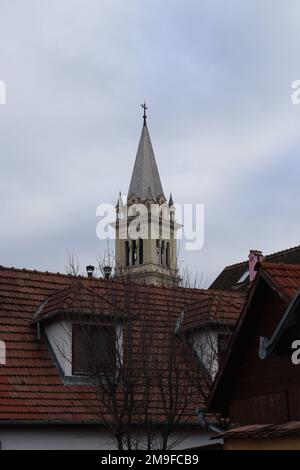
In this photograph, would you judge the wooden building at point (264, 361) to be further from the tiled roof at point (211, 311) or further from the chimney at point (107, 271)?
the chimney at point (107, 271)

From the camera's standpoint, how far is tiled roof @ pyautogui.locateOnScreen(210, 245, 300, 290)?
127ft

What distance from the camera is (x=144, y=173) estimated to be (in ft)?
405

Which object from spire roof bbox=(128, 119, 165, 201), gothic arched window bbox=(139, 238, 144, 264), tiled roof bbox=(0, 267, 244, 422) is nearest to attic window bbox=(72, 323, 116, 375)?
tiled roof bbox=(0, 267, 244, 422)

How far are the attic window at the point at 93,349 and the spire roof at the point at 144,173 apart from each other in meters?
103

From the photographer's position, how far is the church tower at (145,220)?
122500mm

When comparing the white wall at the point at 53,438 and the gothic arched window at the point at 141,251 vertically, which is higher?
the gothic arched window at the point at 141,251

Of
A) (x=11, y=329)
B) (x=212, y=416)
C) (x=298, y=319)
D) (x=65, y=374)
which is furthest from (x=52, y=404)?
(x=298, y=319)

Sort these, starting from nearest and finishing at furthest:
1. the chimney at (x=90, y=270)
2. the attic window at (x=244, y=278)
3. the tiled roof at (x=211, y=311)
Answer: the tiled roof at (x=211, y=311), the chimney at (x=90, y=270), the attic window at (x=244, y=278)

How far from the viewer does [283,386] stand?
15047 mm

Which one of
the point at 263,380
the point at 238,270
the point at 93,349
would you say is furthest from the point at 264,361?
the point at 238,270

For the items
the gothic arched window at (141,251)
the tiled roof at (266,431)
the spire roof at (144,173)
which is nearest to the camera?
the tiled roof at (266,431)

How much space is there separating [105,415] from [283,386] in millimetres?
4082

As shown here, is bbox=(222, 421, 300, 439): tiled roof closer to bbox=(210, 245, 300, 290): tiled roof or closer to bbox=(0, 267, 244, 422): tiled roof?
bbox=(0, 267, 244, 422): tiled roof

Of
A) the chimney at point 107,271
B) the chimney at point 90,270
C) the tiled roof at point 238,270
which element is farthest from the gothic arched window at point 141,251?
the chimney at point 107,271
